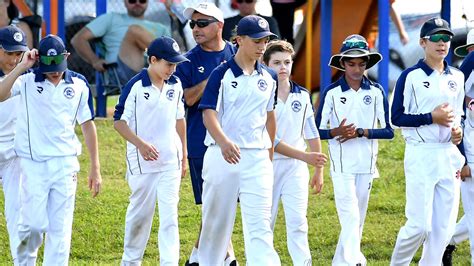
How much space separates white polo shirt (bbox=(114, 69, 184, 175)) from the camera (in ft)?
34.0

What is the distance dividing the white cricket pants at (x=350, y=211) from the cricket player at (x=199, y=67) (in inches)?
44.4

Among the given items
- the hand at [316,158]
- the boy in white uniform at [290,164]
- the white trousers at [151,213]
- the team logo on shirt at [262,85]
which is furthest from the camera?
the boy in white uniform at [290,164]

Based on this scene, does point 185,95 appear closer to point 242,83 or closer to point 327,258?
point 242,83

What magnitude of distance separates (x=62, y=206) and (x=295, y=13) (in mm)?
9647

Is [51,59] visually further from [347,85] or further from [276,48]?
[347,85]

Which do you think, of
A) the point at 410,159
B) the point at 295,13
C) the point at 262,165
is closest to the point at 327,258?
the point at 410,159

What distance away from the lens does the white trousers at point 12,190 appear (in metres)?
10.5

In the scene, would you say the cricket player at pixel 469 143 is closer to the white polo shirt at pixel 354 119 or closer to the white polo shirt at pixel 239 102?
the white polo shirt at pixel 354 119

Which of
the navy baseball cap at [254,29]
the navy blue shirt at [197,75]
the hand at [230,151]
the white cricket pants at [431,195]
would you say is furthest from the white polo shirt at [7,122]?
the white cricket pants at [431,195]

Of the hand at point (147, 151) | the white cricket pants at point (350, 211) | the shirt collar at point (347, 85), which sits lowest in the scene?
the white cricket pants at point (350, 211)

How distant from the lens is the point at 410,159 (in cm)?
1018

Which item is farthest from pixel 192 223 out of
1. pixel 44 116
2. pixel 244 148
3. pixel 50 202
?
pixel 244 148

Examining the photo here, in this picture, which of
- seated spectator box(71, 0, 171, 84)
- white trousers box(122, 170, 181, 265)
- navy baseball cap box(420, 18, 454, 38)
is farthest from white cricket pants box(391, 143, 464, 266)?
seated spectator box(71, 0, 171, 84)

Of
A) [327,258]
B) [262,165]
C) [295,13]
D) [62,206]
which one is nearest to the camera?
[262,165]
